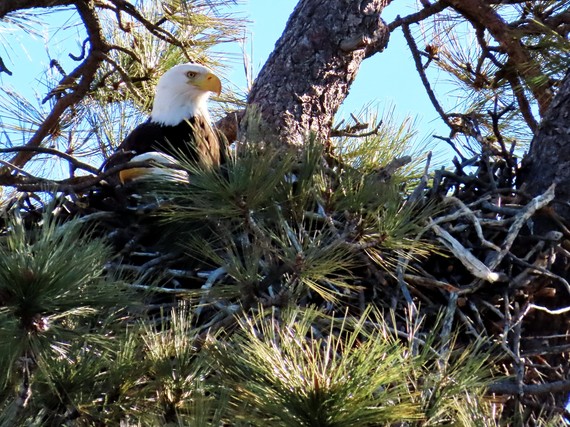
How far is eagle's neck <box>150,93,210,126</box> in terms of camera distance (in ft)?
14.6

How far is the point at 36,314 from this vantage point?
2.09 metres

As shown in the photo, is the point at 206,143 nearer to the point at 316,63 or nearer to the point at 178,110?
the point at 316,63

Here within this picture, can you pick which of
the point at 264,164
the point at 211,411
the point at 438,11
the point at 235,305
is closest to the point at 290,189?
the point at 264,164

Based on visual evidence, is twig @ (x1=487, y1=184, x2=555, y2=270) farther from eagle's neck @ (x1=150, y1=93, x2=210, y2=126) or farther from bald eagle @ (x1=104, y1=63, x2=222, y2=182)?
eagle's neck @ (x1=150, y1=93, x2=210, y2=126)

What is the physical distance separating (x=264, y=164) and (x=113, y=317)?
438mm

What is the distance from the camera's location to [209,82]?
4539 millimetres

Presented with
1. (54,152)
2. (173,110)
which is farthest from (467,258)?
(173,110)

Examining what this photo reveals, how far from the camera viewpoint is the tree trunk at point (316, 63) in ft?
12.9

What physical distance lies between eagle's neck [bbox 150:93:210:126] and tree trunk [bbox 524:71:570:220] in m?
1.39

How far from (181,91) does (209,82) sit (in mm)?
120

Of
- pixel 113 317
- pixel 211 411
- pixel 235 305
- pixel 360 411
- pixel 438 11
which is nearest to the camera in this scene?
pixel 360 411

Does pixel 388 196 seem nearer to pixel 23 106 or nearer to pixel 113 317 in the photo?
pixel 113 317

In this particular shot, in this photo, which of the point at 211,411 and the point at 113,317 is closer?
the point at 211,411

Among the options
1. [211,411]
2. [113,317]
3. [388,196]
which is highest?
[388,196]
